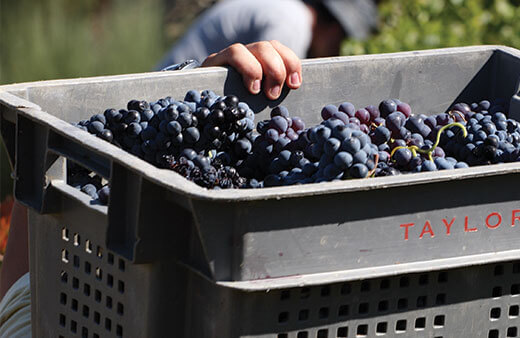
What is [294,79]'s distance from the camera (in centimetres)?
187

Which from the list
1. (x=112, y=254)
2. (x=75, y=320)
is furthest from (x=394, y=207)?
(x=75, y=320)

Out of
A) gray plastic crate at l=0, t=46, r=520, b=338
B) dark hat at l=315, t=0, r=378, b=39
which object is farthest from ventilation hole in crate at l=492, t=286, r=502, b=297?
dark hat at l=315, t=0, r=378, b=39

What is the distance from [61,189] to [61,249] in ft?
0.32

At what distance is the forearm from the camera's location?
204 cm

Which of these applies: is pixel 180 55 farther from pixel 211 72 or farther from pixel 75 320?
pixel 75 320

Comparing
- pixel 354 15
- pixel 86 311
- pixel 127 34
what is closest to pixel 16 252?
pixel 86 311

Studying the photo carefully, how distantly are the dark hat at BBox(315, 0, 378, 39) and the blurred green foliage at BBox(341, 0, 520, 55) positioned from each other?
0.22 ft

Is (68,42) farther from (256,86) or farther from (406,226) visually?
(406,226)

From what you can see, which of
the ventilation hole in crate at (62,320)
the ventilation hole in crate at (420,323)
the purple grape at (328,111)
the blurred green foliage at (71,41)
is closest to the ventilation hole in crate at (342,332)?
the ventilation hole in crate at (420,323)

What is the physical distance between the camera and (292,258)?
4.23 feet

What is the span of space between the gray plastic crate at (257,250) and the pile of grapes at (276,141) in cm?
9

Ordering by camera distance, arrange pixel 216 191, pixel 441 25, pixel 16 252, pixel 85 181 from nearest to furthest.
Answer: pixel 216 191 → pixel 85 181 → pixel 16 252 → pixel 441 25

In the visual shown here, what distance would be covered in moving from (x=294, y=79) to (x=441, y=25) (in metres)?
2.94

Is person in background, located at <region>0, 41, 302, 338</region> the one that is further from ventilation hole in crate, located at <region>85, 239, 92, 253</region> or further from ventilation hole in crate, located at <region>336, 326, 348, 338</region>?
ventilation hole in crate, located at <region>336, 326, 348, 338</region>
